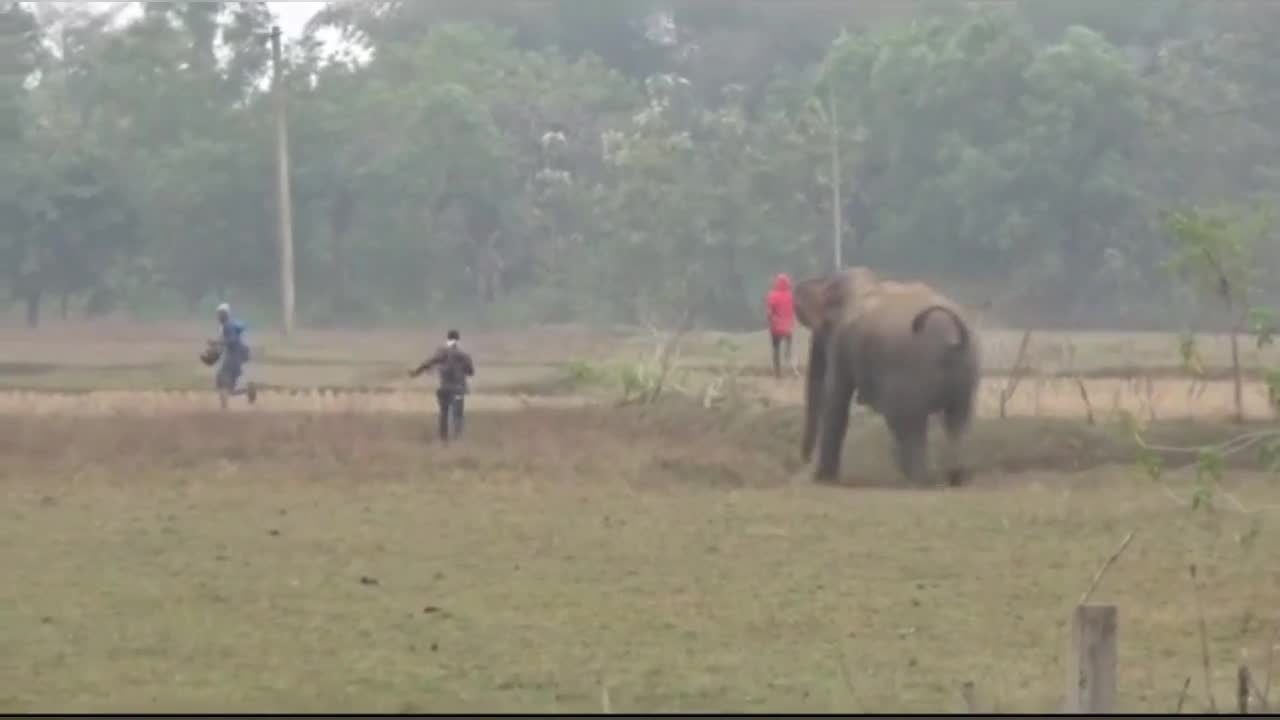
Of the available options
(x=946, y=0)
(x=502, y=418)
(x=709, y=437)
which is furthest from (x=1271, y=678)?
(x=946, y=0)

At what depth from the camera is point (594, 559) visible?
→ 16.5m

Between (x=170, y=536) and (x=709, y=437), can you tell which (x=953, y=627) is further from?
(x=709, y=437)

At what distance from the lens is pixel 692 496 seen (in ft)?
70.6

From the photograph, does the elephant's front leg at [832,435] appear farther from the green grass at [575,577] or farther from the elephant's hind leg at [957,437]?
the elephant's hind leg at [957,437]

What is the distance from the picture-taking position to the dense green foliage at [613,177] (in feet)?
202

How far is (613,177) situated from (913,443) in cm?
4459

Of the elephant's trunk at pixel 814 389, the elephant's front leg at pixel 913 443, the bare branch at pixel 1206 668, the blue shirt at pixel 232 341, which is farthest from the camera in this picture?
the blue shirt at pixel 232 341

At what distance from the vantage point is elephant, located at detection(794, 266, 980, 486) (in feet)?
77.6

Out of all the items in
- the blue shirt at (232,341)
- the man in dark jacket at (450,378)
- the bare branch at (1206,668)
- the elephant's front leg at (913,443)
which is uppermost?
the blue shirt at (232,341)

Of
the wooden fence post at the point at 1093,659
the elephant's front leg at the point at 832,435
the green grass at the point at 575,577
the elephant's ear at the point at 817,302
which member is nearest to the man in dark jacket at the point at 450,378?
the green grass at the point at 575,577

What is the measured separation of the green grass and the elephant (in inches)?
20.6

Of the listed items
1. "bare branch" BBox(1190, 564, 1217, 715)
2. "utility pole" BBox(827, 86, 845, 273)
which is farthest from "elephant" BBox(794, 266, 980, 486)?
"utility pole" BBox(827, 86, 845, 273)

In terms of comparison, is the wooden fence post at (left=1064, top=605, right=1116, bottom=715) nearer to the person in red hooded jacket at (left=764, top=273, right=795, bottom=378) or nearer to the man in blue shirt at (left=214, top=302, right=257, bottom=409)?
the man in blue shirt at (left=214, top=302, right=257, bottom=409)

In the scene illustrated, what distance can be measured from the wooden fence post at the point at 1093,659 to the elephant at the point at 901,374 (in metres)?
15.1
